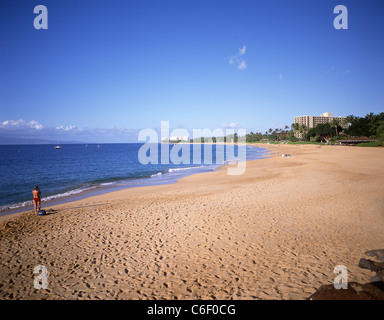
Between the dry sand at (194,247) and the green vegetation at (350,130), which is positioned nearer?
the dry sand at (194,247)

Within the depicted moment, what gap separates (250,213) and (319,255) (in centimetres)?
361

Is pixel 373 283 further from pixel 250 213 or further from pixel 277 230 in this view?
pixel 250 213

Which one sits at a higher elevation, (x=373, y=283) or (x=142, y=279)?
(x=373, y=283)

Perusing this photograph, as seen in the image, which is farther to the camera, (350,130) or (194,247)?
(350,130)

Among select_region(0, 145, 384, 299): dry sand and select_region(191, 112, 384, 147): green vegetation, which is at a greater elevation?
select_region(191, 112, 384, 147): green vegetation

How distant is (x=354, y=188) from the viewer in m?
12.2

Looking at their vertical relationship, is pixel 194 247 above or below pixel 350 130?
below

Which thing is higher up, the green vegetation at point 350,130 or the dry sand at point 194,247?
the green vegetation at point 350,130

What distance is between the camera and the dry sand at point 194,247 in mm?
4453

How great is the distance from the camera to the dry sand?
4.45 metres

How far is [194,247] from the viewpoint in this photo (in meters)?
6.19
